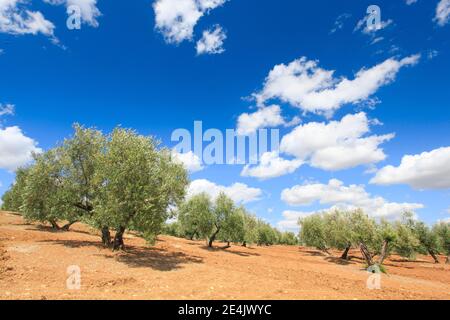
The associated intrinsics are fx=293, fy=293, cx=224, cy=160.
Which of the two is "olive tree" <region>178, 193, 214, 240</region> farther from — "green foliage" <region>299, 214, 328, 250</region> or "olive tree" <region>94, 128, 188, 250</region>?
"green foliage" <region>299, 214, 328, 250</region>

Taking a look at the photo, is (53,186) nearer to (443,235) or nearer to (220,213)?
(220,213)

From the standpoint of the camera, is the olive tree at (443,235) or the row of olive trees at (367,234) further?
the olive tree at (443,235)

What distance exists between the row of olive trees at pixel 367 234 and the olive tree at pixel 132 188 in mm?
33353

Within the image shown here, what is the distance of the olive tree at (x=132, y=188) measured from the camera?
25.2 metres

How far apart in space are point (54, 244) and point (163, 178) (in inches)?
477

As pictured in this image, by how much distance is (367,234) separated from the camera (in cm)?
4841

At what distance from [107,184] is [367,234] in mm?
41550

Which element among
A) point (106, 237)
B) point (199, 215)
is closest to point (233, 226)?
point (199, 215)

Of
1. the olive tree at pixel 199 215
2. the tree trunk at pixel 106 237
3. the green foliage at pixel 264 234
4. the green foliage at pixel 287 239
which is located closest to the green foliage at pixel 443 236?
the olive tree at pixel 199 215

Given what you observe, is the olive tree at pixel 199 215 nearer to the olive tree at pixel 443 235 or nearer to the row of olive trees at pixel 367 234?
the row of olive trees at pixel 367 234
